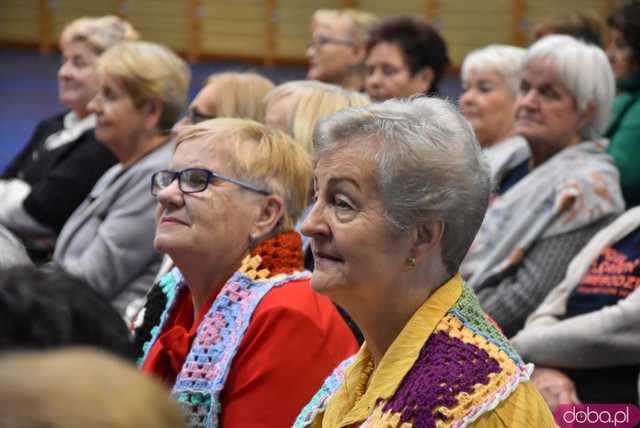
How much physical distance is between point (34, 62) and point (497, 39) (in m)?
3.54

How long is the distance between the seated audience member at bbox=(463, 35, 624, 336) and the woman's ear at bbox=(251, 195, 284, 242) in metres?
1.02

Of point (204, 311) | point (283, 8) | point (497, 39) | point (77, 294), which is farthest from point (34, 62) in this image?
point (77, 294)

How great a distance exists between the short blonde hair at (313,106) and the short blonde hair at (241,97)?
1.01ft

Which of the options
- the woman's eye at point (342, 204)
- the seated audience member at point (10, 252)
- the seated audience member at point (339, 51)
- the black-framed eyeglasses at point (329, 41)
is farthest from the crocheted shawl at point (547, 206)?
the seated audience member at point (10, 252)

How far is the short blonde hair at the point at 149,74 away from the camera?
4148 millimetres

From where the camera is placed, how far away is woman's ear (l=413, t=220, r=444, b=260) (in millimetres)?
1910

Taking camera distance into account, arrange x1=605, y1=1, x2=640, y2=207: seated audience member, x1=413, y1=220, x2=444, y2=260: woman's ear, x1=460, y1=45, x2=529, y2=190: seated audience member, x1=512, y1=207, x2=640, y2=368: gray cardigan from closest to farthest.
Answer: x1=413, y1=220, x2=444, y2=260: woman's ear, x1=512, y1=207, x2=640, y2=368: gray cardigan, x1=605, y1=1, x2=640, y2=207: seated audience member, x1=460, y1=45, x2=529, y2=190: seated audience member

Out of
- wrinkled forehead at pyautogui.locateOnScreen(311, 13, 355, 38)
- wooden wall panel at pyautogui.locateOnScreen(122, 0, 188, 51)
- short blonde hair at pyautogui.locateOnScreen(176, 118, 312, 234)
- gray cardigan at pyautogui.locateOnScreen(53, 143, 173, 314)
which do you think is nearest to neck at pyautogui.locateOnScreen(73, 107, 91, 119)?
gray cardigan at pyautogui.locateOnScreen(53, 143, 173, 314)

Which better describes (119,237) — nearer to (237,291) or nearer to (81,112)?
(81,112)

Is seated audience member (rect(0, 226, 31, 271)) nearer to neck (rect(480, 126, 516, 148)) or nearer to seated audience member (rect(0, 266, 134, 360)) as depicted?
seated audience member (rect(0, 266, 134, 360))

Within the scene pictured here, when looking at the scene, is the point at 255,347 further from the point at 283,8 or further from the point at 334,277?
the point at 283,8

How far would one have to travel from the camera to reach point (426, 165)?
1860mm

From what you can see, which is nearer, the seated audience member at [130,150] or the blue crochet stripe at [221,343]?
the blue crochet stripe at [221,343]

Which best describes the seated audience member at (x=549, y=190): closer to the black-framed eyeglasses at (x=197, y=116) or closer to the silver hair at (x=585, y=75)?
the silver hair at (x=585, y=75)
